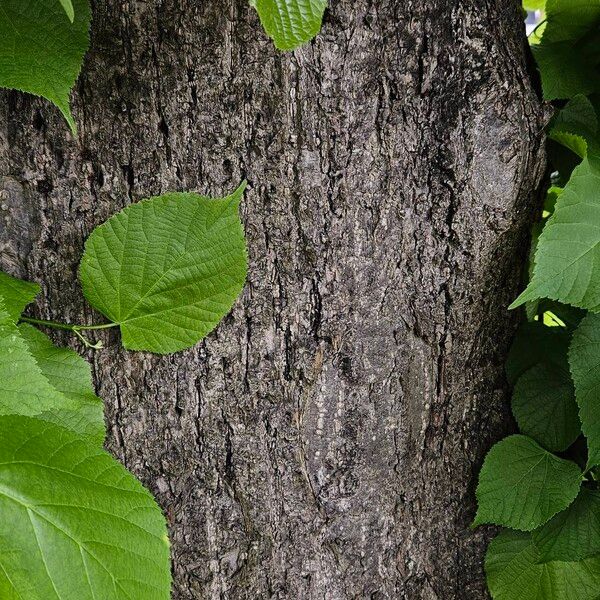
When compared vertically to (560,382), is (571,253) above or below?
above

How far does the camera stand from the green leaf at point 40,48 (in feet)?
2.19

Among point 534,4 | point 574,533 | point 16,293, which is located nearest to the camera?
point 16,293

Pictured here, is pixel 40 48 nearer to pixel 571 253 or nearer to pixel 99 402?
pixel 99 402

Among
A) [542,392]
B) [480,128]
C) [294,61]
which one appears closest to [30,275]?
[294,61]

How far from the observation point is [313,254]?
0.82m

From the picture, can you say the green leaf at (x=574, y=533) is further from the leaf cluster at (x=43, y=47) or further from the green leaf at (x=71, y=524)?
the leaf cluster at (x=43, y=47)

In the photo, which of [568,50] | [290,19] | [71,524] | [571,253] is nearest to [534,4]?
[568,50]

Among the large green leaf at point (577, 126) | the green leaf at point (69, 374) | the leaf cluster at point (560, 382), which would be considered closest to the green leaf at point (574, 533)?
the leaf cluster at point (560, 382)

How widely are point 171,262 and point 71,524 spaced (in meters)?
0.30

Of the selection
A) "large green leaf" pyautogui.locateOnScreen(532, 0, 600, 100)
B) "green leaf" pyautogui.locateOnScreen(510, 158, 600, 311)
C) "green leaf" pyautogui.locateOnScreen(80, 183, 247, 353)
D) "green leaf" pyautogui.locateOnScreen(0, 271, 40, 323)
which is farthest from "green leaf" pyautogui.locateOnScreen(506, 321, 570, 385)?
"green leaf" pyautogui.locateOnScreen(0, 271, 40, 323)

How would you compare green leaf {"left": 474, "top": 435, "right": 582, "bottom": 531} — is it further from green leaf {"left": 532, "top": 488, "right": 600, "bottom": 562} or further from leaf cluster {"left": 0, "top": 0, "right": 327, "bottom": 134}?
leaf cluster {"left": 0, "top": 0, "right": 327, "bottom": 134}

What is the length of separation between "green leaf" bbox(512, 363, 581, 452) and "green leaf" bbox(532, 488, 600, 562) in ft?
0.30

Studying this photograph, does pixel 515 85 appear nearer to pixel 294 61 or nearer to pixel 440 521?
pixel 294 61

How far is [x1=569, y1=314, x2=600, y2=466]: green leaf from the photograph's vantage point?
2.87 ft
